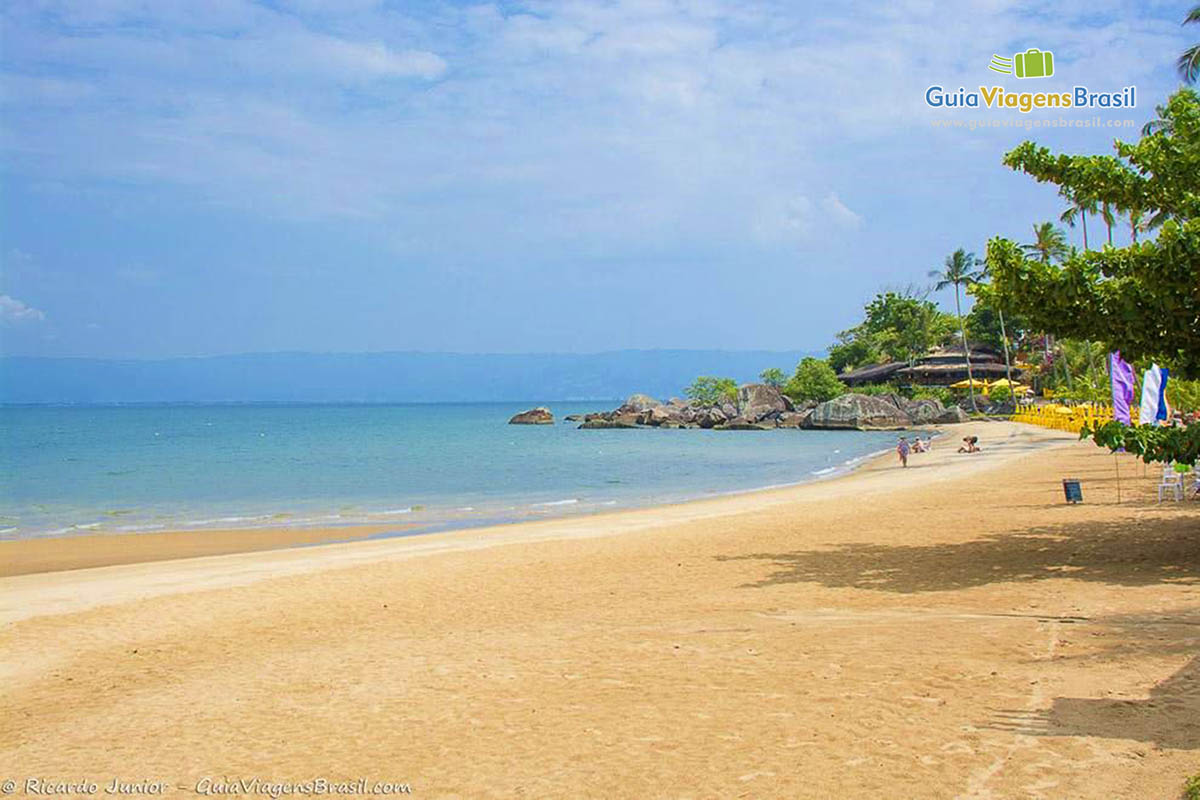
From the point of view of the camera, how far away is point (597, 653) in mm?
8039

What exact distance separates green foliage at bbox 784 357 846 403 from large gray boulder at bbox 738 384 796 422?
6.92 ft

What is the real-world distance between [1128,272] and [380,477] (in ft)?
107

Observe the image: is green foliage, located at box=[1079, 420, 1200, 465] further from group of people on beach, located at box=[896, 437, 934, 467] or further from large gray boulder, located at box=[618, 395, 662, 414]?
large gray boulder, located at box=[618, 395, 662, 414]

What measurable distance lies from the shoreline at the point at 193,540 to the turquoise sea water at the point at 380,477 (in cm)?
42

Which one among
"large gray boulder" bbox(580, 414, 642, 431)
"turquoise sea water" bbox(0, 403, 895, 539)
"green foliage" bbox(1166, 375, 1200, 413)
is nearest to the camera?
"green foliage" bbox(1166, 375, 1200, 413)

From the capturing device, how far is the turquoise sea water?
85.3 ft

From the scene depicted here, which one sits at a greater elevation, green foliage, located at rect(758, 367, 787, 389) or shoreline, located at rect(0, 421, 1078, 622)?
green foliage, located at rect(758, 367, 787, 389)

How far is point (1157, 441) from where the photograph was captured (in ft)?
32.8

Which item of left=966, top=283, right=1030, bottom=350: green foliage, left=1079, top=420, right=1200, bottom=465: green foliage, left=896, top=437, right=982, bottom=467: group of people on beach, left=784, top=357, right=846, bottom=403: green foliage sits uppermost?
left=966, top=283, right=1030, bottom=350: green foliage

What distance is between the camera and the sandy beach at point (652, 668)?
17.2 ft

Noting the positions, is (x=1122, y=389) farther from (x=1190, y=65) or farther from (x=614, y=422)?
(x=614, y=422)

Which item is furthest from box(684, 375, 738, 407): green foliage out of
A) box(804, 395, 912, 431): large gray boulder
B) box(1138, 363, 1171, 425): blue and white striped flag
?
box(1138, 363, 1171, 425): blue and white striped flag

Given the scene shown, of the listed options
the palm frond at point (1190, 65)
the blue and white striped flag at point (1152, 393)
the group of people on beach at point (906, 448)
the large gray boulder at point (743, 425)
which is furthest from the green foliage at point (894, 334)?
the blue and white striped flag at point (1152, 393)

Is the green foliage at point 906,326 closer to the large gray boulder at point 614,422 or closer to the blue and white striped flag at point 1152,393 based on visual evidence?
the large gray boulder at point 614,422
